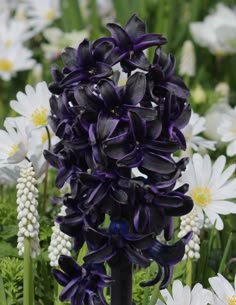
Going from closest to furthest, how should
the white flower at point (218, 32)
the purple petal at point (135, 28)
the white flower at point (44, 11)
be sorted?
the purple petal at point (135, 28)
the white flower at point (218, 32)
the white flower at point (44, 11)

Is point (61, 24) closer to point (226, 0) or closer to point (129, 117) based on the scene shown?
point (226, 0)

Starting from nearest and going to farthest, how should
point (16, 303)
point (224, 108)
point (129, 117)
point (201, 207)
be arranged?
point (129, 117), point (16, 303), point (201, 207), point (224, 108)

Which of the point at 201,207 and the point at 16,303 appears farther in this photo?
the point at 201,207

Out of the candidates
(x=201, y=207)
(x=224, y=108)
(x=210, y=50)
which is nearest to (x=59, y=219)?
(x=201, y=207)

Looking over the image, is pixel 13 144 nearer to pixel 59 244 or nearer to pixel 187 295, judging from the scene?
pixel 59 244

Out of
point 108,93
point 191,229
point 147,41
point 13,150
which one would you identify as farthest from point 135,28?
point 13,150

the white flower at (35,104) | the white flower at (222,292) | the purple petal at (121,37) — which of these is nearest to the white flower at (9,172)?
the white flower at (35,104)

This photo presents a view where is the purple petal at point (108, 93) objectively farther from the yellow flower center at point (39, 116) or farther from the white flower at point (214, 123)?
the white flower at point (214, 123)
